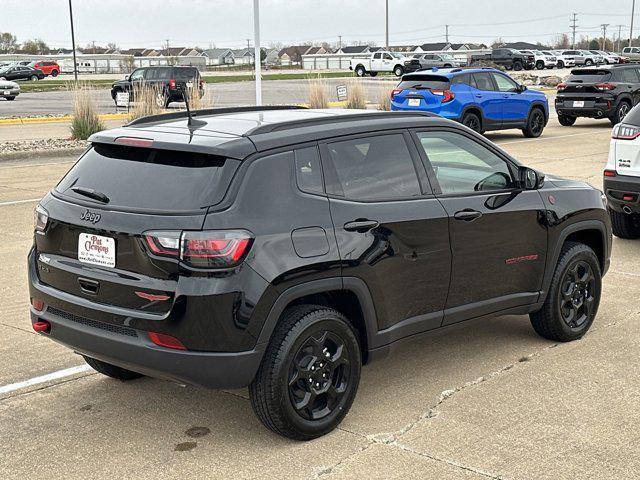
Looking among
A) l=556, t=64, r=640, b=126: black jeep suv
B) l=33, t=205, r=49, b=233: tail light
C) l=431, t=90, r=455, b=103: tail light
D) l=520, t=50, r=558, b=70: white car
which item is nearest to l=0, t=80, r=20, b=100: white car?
l=556, t=64, r=640, b=126: black jeep suv

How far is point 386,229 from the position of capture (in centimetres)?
479

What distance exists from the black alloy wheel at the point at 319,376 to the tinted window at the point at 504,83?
57.2ft

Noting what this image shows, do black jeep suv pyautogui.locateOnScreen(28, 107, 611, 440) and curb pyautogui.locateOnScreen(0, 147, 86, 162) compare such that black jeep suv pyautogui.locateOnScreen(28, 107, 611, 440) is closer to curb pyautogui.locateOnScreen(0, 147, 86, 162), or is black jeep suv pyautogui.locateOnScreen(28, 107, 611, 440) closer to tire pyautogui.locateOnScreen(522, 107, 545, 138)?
curb pyautogui.locateOnScreen(0, 147, 86, 162)

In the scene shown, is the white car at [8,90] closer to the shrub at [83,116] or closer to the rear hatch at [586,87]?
the shrub at [83,116]

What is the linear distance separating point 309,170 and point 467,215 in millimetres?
1142

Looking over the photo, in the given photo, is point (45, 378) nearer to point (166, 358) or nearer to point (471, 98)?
point (166, 358)

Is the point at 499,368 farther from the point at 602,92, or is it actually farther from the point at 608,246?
the point at 602,92

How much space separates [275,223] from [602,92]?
2080 centimetres

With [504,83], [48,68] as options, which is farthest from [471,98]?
[48,68]

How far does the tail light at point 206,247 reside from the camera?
4.10 m

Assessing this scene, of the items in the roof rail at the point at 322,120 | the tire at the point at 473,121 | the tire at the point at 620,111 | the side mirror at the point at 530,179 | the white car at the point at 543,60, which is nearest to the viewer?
the roof rail at the point at 322,120

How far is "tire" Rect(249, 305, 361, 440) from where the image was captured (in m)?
4.31

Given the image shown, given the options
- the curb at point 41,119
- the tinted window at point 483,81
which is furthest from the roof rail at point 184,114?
the curb at point 41,119

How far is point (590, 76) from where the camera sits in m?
23.8
